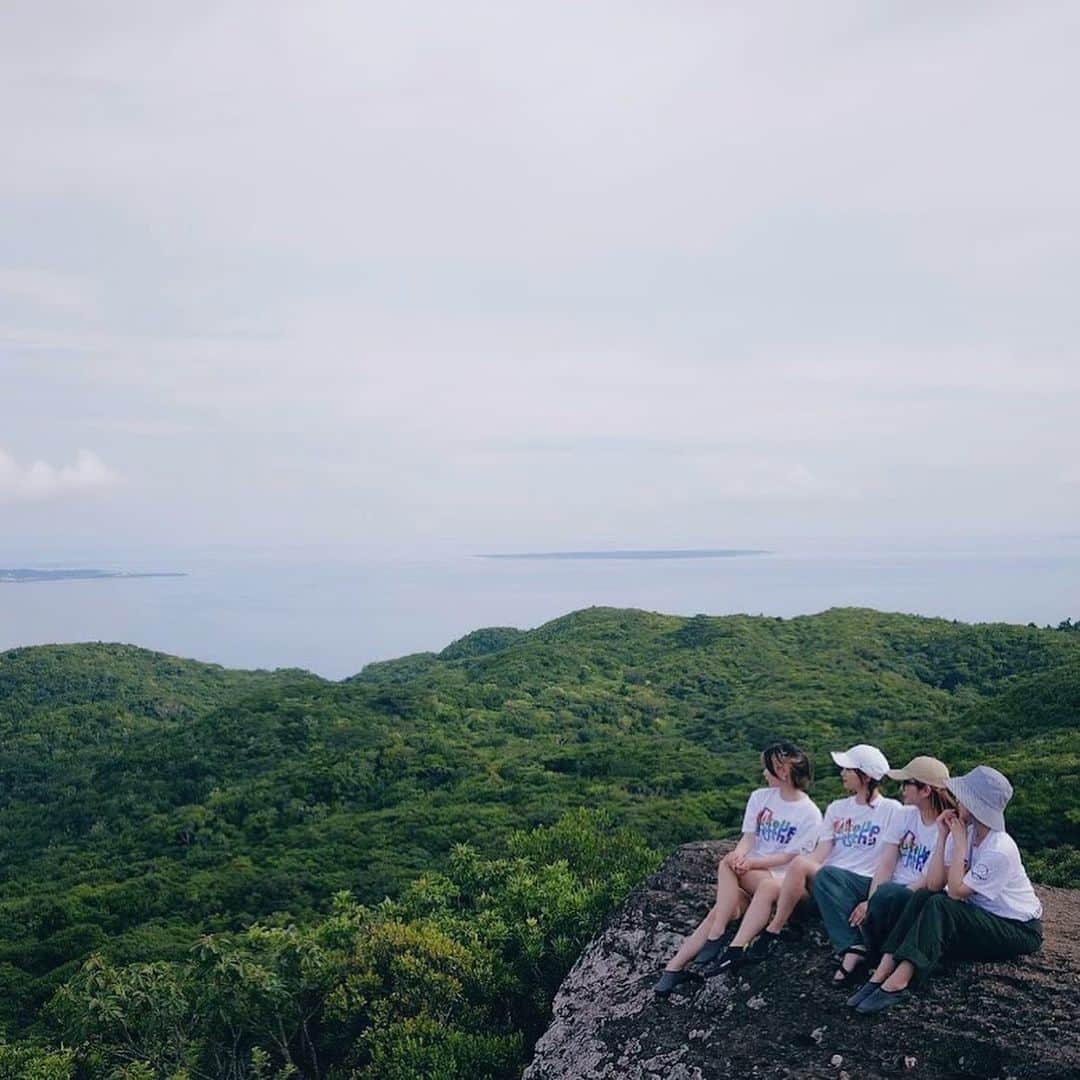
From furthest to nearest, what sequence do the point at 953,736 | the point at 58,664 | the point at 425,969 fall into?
the point at 58,664, the point at 953,736, the point at 425,969

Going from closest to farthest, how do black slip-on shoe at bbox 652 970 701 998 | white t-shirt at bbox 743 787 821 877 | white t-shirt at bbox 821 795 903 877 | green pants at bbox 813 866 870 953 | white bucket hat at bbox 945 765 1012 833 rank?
white bucket hat at bbox 945 765 1012 833, green pants at bbox 813 866 870 953, white t-shirt at bbox 821 795 903 877, white t-shirt at bbox 743 787 821 877, black slip-on shoe at bbox 652 970 701 998

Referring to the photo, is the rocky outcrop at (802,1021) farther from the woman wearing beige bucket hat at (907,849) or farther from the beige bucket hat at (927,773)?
the beige bucket hat at (927,773)

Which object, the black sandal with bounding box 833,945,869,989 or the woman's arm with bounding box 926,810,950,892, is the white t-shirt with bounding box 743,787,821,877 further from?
the woman's arm with bounding box 926,810,950,892

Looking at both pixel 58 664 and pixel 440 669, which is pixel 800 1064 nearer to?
pixel 440 669

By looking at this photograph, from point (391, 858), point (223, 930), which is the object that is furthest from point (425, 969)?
point (391, 858)

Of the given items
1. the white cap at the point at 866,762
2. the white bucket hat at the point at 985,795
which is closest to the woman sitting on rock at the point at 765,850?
the white cap at the point at 866,762

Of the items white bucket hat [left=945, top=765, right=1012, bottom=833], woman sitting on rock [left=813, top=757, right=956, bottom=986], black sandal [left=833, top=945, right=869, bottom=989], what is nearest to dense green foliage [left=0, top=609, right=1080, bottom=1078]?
black sandal [left=833, top=945, right=869, bottom=989]
